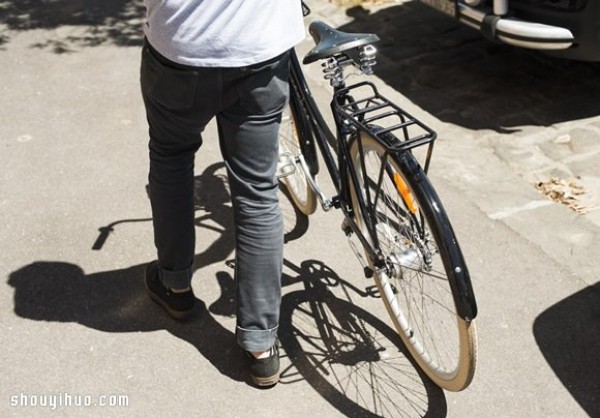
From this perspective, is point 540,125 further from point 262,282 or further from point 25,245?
point 25,245

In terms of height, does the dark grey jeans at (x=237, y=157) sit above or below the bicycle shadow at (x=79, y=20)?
above

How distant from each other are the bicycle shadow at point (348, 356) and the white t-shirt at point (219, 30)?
1332mm

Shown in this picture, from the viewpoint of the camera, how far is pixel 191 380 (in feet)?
11.7

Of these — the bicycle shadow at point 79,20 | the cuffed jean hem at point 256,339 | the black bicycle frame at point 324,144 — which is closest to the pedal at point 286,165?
the black bicycle frame at point 324,144

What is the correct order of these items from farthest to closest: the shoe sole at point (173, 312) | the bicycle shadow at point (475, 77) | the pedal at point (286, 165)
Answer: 1. the bicycle shadow at point (475, 77)
2. the pedal at point (286, 165)
3. the shoe sole at point (173, 312)

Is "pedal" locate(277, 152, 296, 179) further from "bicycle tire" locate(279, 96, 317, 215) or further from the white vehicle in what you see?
the white vehicle

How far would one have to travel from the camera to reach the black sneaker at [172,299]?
12.6 ft

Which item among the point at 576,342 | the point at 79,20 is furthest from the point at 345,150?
the point at 79,20

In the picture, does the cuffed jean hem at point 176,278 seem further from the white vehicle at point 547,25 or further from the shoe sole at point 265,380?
the white vehicle at point 547,25

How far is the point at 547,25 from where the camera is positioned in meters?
5.30

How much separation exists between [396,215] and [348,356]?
66 centimetres

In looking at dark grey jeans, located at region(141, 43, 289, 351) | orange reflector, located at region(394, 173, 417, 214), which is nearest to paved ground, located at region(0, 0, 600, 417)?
dark grey jeans, located at region(141, 43, 289, 351)

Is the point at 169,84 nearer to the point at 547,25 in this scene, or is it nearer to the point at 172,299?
the point at 172,299

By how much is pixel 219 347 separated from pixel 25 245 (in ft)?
4.41
